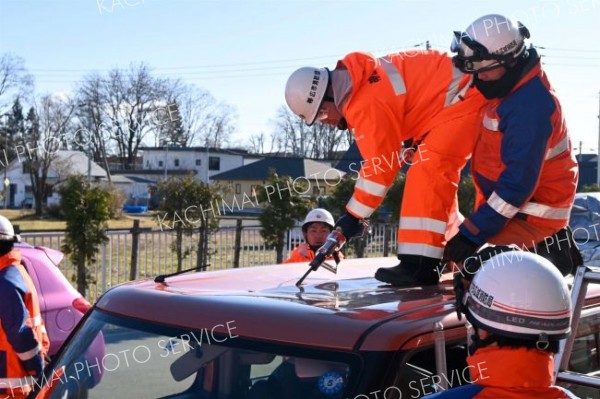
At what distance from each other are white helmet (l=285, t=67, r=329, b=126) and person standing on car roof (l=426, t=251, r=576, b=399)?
70.4 inches

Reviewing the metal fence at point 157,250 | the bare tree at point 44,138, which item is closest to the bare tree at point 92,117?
the bare tree at point 44,138

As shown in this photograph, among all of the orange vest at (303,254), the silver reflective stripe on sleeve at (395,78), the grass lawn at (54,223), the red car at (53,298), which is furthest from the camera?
the grass lawn at (54,223)

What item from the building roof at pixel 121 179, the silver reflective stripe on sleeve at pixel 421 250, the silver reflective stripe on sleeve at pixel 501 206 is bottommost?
the building roof at pixel 121 179

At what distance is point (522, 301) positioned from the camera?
2061 millimetres

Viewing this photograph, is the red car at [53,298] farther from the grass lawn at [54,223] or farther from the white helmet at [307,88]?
the grass lawn at [54,223]

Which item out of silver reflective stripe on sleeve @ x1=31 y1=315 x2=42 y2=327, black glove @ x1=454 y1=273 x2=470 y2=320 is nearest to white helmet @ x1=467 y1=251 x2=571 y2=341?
black glove @ x1=454 y1=273 x2=470 y2=320

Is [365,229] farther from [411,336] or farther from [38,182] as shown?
[38,182]

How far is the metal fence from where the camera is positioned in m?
11.3

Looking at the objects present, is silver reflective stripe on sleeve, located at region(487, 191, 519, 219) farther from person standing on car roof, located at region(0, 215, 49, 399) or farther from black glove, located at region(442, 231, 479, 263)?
person standing on car roof, located at region(0, 215, 49, 399)

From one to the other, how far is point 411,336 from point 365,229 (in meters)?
1.63

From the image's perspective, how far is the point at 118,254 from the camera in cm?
1152

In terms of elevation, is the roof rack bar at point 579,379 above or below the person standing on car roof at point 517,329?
below

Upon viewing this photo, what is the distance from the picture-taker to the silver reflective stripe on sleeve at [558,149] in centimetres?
342

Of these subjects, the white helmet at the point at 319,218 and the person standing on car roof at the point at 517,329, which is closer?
the person standing on car roof at the point at 517,329
